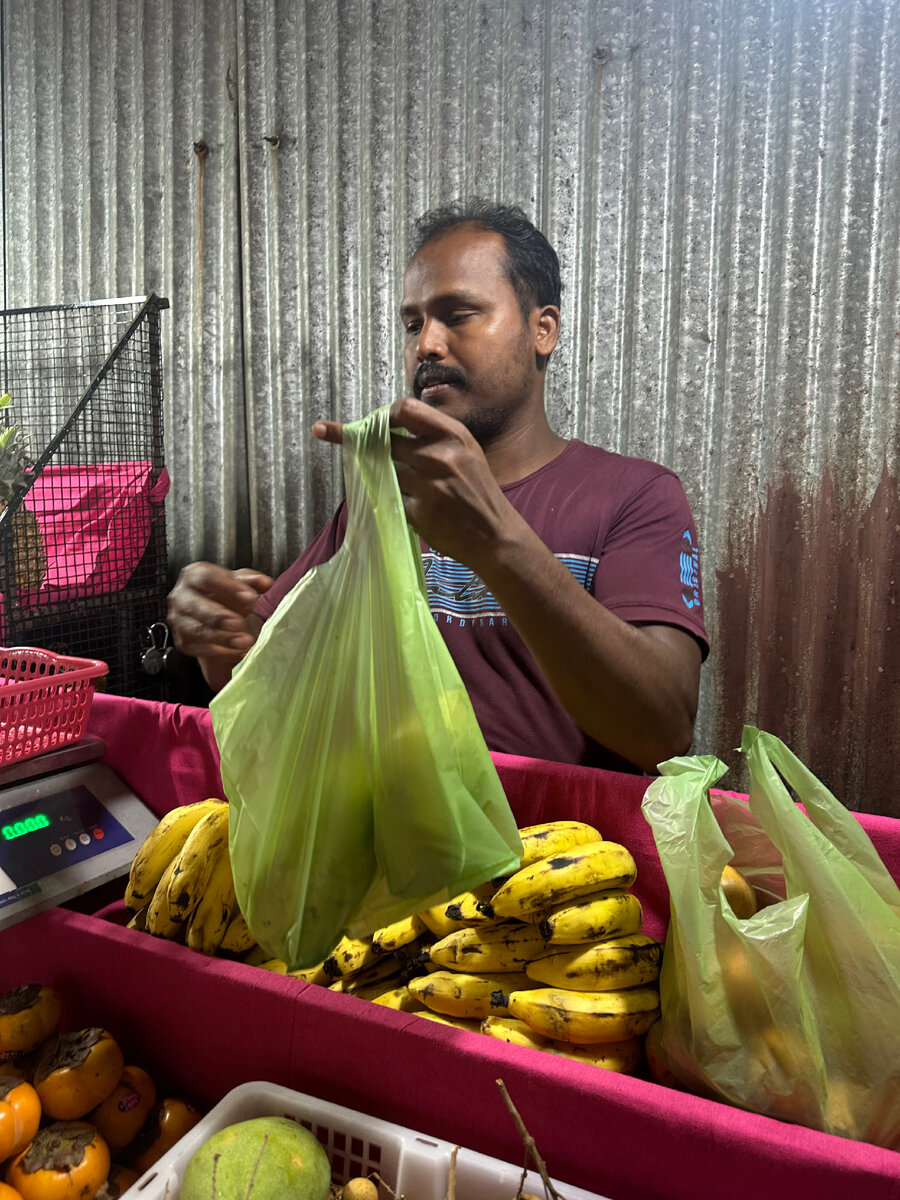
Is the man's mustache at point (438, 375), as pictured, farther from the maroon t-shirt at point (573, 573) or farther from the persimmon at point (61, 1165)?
the persimmon at point (61, 1165)

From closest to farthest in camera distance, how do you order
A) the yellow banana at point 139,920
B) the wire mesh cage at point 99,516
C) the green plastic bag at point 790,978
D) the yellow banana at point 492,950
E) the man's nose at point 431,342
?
the green plastic bag at point 790,978, the yellow banana at point 492,950, the yellow banana at point 139,920, the man's nose at point 431,342, the wire mesh cage at point 99,516

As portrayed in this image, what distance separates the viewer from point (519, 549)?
113cm

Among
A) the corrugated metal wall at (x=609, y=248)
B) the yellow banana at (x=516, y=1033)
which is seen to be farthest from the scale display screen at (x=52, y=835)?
the corrugated metal wall at (x=609, y=248)

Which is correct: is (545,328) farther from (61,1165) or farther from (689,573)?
(61,1165)

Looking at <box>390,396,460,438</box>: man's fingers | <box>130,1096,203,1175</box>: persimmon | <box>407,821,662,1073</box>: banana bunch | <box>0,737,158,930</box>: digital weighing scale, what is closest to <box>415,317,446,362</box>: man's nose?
<box>390,396,460,438</box>: man's fingers

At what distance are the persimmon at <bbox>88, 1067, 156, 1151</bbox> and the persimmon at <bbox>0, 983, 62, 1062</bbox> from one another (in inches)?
5.3

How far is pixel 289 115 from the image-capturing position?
3033 mm

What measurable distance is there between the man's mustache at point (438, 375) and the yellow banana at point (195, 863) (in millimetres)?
1154

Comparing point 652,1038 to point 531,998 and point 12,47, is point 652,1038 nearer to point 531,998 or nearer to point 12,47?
point 531,998

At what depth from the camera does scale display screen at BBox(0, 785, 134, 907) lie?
4.21 ft

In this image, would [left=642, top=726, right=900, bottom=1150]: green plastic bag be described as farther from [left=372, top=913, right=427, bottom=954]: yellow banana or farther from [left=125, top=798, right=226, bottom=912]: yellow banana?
[left=125, top=798, right=226, bottom=912]: yellow banana

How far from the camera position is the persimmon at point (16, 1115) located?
927mm

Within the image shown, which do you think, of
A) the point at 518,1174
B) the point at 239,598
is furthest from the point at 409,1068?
the point at 239,598

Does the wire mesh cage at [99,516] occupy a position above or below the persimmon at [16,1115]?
above
